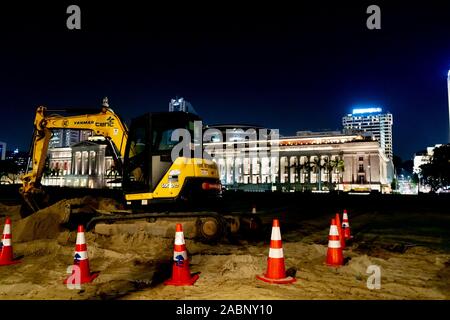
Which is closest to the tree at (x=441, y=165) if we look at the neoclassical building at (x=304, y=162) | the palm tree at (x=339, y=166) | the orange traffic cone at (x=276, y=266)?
the neoclassical building at (x=304, y=162)

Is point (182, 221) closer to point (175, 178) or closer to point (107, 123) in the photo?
point (175, 178)

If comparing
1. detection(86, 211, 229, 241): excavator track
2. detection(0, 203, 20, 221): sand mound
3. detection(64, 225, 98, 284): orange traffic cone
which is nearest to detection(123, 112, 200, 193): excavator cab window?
detection(86, 211, 229, 241): excavator track

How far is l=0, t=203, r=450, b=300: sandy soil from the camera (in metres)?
4.86

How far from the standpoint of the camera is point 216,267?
20.5ft

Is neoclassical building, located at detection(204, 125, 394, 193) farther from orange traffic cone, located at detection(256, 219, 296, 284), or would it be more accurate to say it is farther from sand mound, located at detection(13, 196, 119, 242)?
orange traffic cone, located at detection(256, 219, 296, 284)

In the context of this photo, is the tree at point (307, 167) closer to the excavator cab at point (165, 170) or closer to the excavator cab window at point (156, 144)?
the excavator cab at point (165, 170)

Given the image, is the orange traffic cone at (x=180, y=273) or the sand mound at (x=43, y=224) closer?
the orange traffic cone at (x=180, y=273)

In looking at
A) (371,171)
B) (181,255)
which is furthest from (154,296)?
(371,171)

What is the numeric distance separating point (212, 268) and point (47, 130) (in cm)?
663

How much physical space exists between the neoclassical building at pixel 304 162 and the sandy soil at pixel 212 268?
97136 millimetres

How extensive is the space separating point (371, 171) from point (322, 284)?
110m

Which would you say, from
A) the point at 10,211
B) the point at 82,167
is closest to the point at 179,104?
the point at 82,167

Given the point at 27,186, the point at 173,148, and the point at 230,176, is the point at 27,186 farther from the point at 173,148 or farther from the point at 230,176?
the point at 230,176

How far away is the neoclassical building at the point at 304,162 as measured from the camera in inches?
4230
